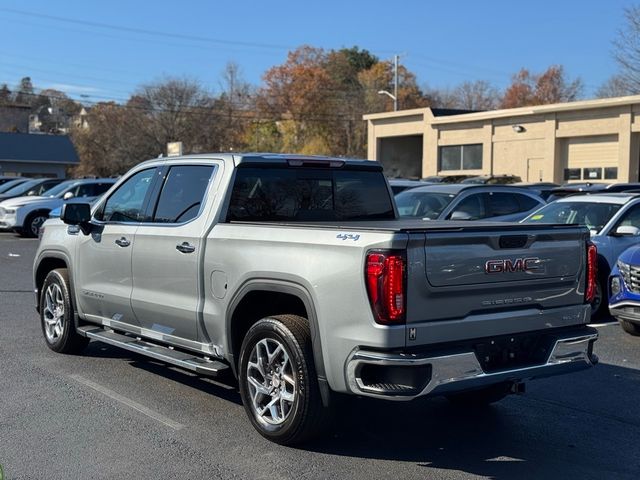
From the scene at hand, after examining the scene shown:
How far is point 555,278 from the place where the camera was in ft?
16.8

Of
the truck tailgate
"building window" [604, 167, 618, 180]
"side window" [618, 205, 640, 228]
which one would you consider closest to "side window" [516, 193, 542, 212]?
"side window" [618, 205, 640, 228]

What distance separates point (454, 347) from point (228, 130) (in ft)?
215

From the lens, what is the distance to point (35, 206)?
22797mm

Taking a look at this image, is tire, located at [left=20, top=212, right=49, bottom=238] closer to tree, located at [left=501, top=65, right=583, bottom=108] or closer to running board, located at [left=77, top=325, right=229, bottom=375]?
running board, located at [left=77, top=325, right=229, bottom=375]

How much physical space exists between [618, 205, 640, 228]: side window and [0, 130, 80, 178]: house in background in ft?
148

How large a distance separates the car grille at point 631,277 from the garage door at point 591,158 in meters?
27.9

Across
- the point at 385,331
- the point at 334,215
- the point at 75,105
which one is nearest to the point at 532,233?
the point at 385,331

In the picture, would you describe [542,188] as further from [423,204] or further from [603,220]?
[603,220]

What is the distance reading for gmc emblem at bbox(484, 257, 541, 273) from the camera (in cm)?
475

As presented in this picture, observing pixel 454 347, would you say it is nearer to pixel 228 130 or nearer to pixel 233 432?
pixel 233 432

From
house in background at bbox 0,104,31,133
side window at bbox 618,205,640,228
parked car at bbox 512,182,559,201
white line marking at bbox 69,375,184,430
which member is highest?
house in background at bbox 0,104,31,133

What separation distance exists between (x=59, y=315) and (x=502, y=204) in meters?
8.90

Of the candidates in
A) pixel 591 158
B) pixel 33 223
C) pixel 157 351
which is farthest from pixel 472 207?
pixel 591 158

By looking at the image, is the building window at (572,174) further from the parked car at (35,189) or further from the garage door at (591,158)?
the parked car at (35,189)
